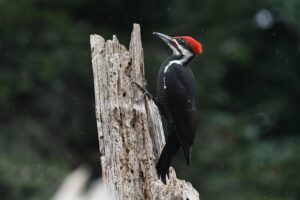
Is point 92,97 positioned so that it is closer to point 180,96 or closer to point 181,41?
point 181,41

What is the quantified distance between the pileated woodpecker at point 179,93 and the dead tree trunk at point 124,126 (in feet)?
1.52

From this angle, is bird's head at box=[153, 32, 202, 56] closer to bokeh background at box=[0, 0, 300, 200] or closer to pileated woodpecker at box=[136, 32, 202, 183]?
pileated woodpecker at box=[136, 32, 202, 183]

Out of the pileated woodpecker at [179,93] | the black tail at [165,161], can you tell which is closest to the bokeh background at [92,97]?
the pileated woodpecker at [179,93]

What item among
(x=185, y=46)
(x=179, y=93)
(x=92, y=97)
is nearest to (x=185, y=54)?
(x=185, y=46)

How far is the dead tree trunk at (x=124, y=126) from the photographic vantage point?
17.7 ft

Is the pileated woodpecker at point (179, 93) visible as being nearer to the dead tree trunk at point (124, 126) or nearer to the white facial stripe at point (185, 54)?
the white facial stripe at point (185, 54)

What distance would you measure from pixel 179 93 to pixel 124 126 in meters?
1.06

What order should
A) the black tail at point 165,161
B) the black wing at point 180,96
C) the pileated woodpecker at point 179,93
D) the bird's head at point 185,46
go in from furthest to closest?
the bird's head at point 185,46, the black wing at point 180,96, the pileated woodpecker at point 179,93, the black tail at point 165,161

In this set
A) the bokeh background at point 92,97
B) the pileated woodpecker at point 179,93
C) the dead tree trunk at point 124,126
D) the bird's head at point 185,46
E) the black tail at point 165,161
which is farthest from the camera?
the bokeh background at point 92,97

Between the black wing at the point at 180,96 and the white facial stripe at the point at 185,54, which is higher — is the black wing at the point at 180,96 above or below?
below

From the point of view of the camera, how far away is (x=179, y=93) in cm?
649

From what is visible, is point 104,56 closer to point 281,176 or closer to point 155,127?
point 155,127

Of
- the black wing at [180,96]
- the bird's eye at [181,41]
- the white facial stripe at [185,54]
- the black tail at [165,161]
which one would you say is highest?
the bird's eye at [181,41]

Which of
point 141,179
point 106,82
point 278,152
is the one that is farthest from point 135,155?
point 278,152
